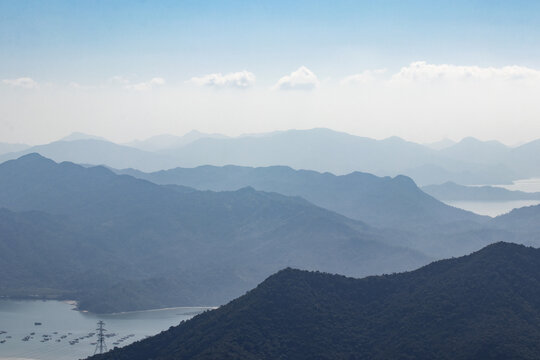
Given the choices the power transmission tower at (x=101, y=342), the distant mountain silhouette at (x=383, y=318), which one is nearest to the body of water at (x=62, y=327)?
the power transmission tower at (x=101, y=342)

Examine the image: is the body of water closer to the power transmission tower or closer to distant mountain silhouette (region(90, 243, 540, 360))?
the power transmission tower

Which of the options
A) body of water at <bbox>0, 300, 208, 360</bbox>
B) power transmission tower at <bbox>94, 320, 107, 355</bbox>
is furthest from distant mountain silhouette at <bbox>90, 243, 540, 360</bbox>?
body of water at <bbox>0, 300, 208, 360</bbox>

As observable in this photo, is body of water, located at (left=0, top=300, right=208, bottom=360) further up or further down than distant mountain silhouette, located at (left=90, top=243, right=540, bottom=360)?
further down

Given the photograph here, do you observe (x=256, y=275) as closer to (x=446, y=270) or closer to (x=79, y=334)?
(x=79, y=334)

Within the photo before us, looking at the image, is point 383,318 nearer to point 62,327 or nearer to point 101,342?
point 101,342

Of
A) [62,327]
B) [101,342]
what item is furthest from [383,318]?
[62,327]

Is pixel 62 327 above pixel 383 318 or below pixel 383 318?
below

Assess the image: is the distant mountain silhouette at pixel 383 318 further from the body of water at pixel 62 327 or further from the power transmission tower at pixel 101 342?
the body of water at pixel 62 327
